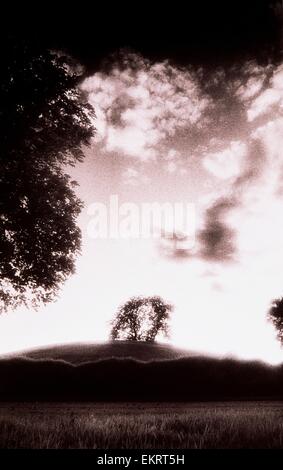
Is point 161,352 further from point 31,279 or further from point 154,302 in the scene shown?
point 31,279

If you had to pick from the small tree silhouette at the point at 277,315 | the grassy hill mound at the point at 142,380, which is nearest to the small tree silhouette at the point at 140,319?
the small tree silhouette at the point at 277,315

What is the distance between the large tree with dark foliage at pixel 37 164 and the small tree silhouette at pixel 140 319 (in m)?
70.2

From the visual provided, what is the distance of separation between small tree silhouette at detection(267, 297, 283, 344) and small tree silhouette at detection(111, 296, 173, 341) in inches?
951

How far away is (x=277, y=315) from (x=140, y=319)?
32751 millimetres

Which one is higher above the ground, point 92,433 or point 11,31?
point 11,31

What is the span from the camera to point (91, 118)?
17.8 metres

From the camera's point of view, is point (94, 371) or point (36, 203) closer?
point (36, 203)

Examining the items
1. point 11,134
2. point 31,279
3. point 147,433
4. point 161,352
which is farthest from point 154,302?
point 147,433

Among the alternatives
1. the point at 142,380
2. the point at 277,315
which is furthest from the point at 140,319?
the point at 142,380

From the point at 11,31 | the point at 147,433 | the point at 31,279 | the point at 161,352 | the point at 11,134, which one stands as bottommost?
the point at 161,352

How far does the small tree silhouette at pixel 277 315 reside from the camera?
82500 mm

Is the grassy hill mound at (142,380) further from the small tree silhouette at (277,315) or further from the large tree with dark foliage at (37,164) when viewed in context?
the small tree silhouette at (277,315)

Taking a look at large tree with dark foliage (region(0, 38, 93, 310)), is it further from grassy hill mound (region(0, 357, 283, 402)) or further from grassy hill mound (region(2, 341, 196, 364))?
grassy hill mound (region(2, 341, 196, 364))

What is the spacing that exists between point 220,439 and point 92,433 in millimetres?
1501
